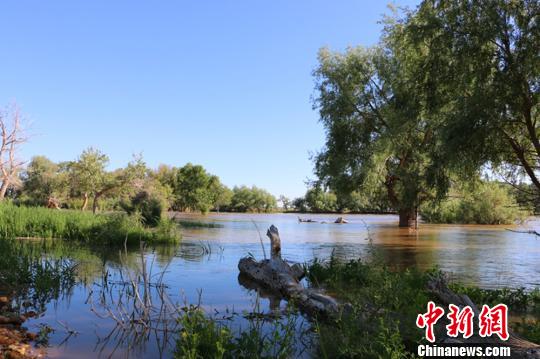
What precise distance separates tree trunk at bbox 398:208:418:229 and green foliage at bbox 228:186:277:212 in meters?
70.6

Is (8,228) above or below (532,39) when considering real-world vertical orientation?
below

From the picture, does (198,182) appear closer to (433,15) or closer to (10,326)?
(433,15)

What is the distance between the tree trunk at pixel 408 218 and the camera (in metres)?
37.9

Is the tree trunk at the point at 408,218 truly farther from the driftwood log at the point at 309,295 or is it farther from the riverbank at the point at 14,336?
the riverbank at the point at 14,336

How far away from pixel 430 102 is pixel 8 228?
14.9 m

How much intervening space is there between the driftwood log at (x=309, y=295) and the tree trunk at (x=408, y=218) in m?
28.9

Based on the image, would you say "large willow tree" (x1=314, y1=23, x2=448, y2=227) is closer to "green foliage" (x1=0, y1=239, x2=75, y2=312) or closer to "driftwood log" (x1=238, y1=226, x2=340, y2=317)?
"driftwood log" (x1=238, y1=226, x2=340, y2=317)

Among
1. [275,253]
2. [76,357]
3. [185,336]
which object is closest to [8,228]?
[275,253]

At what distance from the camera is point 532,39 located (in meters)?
11.1

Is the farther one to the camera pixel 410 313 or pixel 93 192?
pixel 93 192

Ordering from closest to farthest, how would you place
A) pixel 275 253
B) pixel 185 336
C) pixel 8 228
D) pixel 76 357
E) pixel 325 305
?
pixel 185 336
pixel 76 357
pixel 325 305
pixel 275 253
pixel 8 228

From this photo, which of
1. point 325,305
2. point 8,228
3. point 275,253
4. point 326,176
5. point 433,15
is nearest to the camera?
point 325,305

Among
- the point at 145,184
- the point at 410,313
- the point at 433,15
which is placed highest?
the point at 433,15

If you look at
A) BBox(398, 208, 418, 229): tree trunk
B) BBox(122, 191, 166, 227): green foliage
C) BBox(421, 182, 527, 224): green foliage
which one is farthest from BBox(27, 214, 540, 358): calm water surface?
BBox(421, 182, 527, 224): green foliage
